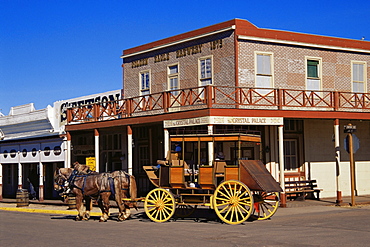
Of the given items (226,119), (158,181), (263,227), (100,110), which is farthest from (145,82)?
(263,227)

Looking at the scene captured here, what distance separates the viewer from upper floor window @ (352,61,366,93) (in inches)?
1000

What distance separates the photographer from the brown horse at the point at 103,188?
17.4m

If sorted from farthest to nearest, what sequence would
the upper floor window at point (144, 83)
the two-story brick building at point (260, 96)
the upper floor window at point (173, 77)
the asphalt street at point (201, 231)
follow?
the upper floor window at point (144, 83), the upper floor window at point (173, 77), the two-story brick building at point (260, 96), the asphalt street at point (201, 231)

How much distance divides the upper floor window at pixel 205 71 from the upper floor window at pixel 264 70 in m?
1.99

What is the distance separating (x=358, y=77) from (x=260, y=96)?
6.85 m

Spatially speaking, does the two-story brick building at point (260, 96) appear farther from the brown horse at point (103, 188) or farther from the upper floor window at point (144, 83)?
the brown horse at point (103, 188)

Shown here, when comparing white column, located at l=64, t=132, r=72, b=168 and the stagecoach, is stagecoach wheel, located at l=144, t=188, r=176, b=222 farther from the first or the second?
white column, located at l=64, t=132, r=72, b=168

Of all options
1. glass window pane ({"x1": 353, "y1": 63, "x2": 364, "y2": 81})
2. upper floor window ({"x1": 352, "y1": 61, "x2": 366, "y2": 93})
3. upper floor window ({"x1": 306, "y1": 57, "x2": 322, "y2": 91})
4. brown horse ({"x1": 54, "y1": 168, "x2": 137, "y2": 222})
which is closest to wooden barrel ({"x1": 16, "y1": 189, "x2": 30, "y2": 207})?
brown horse ({"x1": 54, "y1": 168, "x2": 137, "y2": 222})

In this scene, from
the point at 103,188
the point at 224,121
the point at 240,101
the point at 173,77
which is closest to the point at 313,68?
the point at 240,101

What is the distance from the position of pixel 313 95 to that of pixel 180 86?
5.75 metres

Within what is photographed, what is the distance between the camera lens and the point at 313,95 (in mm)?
23859

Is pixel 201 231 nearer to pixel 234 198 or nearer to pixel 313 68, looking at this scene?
pixel 234 198

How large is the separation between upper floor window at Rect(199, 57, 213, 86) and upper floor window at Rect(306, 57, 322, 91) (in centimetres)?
422

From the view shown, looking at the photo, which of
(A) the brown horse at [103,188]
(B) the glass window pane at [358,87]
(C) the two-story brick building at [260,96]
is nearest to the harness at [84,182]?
(A) the brown horse at [103,188]
